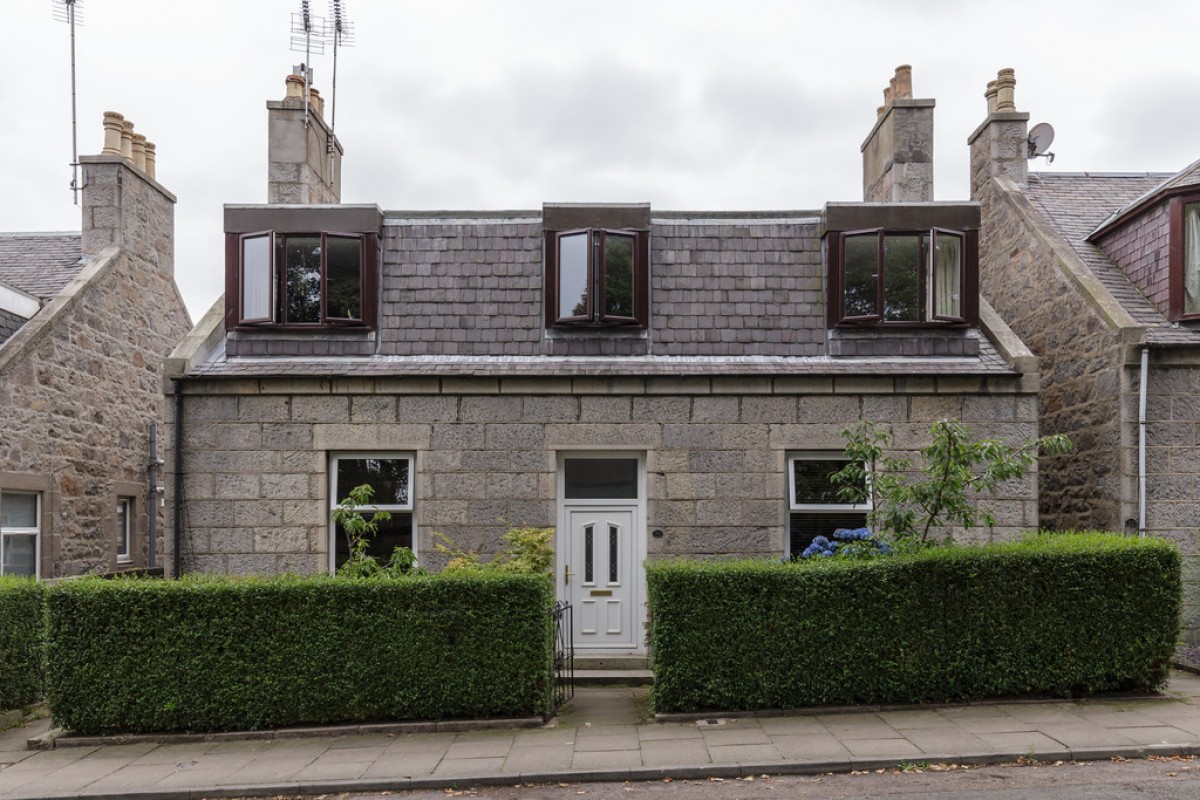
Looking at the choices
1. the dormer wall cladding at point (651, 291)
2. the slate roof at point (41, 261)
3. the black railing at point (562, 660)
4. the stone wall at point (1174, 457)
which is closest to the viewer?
the black railing at point (562, 660)

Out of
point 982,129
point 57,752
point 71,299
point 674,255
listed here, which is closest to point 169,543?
point 57,752

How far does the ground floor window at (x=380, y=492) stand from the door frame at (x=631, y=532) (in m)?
1.89

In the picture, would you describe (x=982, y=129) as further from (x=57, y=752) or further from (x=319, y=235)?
(x=57, y=752)

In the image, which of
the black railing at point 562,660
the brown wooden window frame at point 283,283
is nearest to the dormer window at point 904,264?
the black railing at point 562,660

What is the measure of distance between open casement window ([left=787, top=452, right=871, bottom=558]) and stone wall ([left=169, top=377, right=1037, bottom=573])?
0.21 m

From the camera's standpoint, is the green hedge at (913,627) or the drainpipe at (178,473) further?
the drainpipe at (178,473)

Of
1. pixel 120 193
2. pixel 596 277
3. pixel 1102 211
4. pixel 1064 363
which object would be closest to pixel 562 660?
pixel 596 277

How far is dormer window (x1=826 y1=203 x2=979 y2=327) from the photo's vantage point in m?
13.1

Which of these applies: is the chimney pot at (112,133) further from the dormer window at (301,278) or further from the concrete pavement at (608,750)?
the concrete pavement at (608,750)

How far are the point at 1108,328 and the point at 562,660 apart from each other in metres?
8.14

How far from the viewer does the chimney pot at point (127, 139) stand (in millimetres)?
17016

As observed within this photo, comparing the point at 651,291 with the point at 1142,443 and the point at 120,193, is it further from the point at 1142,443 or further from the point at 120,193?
the point at 120,193

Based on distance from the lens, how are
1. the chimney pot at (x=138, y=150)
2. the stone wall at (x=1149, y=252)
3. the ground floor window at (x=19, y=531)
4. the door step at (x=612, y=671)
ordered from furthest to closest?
the chimney pot at (x=138, y=150), the ground floor window at (x=19, y=531), the stone wall at (x=1149, y=252), the door step at (x=612, y=671)

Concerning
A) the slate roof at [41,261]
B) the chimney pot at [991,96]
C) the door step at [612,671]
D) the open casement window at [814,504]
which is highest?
the chimney pot at [991,96]
